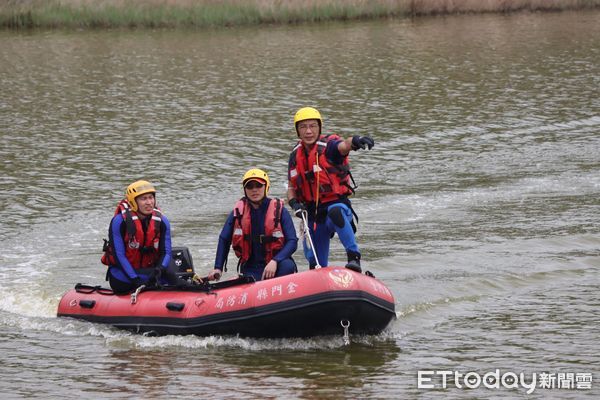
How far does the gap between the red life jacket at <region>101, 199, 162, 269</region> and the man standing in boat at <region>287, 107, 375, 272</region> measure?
3.70ft

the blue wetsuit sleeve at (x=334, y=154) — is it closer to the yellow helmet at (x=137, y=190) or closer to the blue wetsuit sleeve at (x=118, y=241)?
the yellow helmet at (x=137, y=190)

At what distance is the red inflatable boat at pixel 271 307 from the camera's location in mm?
8508

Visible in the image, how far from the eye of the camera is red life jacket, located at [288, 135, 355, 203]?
9.55 metres

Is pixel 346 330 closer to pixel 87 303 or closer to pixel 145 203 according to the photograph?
pixel 145 203

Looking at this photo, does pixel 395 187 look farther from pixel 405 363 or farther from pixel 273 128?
pixel 405 363

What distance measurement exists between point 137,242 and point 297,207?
132 cm

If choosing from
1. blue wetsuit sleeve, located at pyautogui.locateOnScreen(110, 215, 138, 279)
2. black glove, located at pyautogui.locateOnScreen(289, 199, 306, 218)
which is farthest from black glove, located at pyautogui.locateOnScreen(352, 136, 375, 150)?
blue wetsuit sleeve, located at pyautogui.locateOnScreen(110, 215, 138, 279)

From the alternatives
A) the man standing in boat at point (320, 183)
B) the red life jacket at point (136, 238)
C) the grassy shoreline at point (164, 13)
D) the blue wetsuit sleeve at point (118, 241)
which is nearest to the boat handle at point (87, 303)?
the red life jacket at point (136, 238)

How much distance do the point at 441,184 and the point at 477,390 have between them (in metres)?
7.49

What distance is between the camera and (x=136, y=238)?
31.0 feet

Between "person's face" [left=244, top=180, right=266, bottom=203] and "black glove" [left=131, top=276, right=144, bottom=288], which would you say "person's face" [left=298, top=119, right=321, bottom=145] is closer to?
"person's face" [left=244, top=180, right=266, bottom=203]

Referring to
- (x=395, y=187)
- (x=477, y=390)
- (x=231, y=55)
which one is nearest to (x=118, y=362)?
(x=477, y=390)

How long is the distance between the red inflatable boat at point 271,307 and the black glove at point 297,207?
72 cm

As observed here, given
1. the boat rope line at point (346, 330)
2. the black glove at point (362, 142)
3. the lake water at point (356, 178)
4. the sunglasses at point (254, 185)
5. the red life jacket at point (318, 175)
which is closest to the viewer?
the lake water at point (356, 178)
